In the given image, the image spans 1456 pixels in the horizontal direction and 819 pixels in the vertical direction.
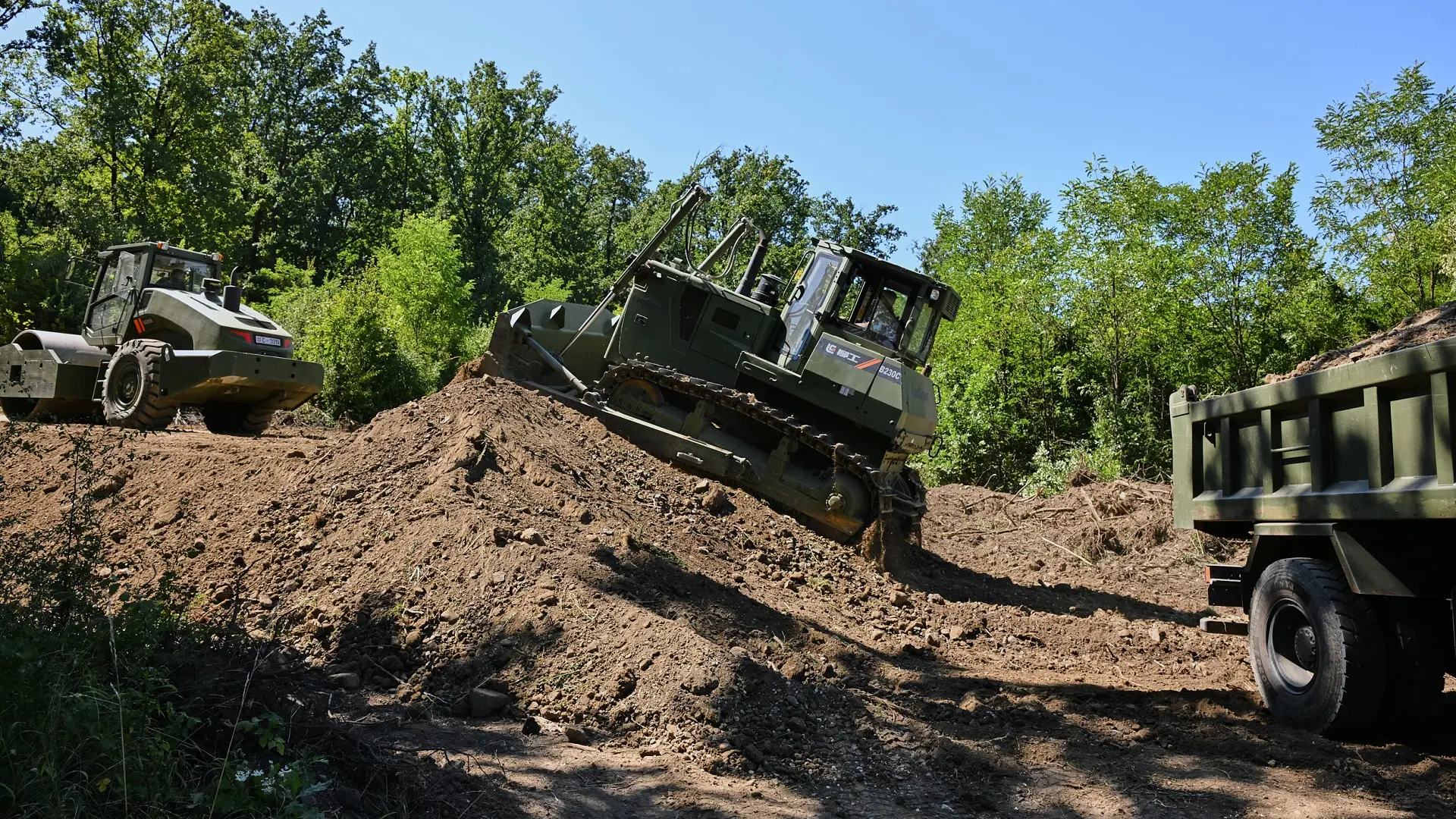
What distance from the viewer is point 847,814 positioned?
175 inches

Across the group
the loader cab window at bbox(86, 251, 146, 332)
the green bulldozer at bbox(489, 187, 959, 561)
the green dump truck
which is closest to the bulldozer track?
the green bulldozer at bbox(489, 187, 959, 561)

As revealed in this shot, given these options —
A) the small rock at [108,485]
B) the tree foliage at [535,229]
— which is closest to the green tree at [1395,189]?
the tree foliage at [535,229]

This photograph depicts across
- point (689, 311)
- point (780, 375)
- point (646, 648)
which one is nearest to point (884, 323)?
point (780, 375)

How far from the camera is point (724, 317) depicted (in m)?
11.8

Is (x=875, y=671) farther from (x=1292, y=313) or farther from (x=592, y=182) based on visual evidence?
(x=592, y=182)

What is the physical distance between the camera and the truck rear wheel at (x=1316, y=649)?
5254mm

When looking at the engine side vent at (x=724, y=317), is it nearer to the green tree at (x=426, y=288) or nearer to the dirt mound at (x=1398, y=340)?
the dirt mound at (x=1398, y=340)

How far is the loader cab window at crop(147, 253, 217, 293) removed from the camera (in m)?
14.7

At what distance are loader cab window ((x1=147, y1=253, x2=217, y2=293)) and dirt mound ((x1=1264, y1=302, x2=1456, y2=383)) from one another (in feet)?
44.8

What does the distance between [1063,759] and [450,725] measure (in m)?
3.05

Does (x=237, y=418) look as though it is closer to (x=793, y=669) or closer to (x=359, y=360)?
(x=359, y=360)

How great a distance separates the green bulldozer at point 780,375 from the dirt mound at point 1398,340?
12.0 feet

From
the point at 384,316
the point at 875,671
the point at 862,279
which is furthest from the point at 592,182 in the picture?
the point at 875,671

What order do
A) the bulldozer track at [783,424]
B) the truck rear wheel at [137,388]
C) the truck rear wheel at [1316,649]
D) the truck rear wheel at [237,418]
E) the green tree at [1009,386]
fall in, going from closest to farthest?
the truck rear wheel at [1316,649]
the bulldozer track at [783,424]
the truck rear wheel at [137,388]
the truck rear wheel at [237,418]
the green tree at [1009,386]
